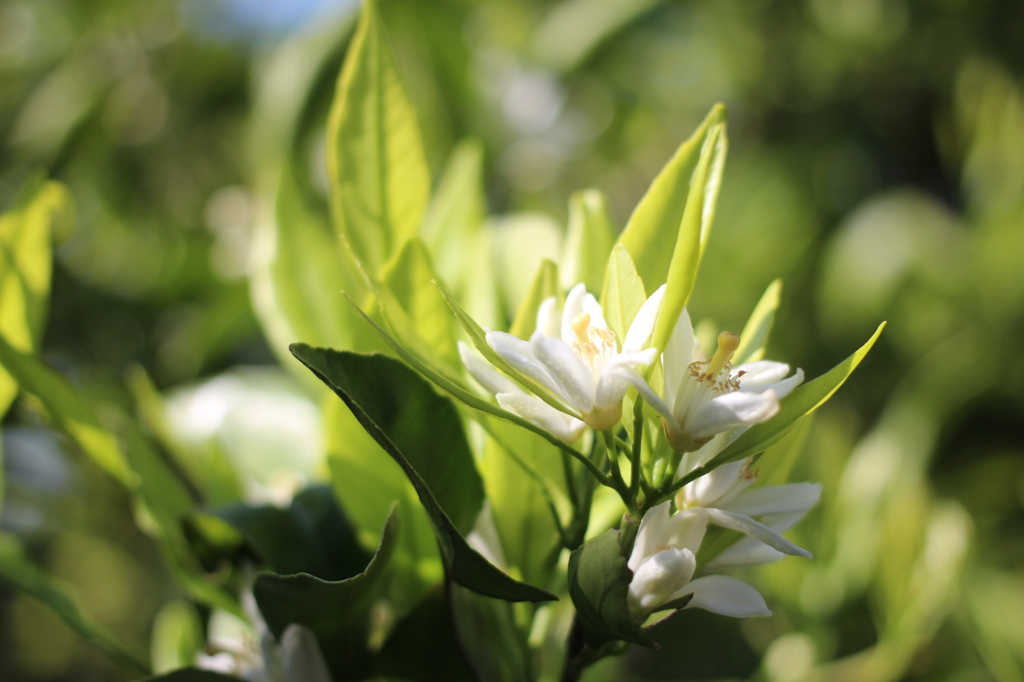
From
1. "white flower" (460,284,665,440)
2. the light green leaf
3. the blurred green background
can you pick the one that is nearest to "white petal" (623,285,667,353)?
"white flower" (460,284,665,440)

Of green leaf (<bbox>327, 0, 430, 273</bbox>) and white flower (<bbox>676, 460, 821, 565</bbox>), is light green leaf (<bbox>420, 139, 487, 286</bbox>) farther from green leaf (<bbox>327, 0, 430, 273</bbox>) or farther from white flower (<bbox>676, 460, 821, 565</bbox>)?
white flower (<bbox>676, 460, 821, 565</bbox>)

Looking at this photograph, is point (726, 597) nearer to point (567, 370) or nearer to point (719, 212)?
point (567, 370)

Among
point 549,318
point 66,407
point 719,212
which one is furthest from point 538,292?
point 719,212

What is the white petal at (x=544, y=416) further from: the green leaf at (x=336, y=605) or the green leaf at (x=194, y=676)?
the green leaf at (x=194, y=676)

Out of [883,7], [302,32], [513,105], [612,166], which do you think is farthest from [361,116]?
[883,7]

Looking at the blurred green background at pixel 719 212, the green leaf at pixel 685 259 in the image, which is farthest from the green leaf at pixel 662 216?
the blurred green background at pixel 719 212

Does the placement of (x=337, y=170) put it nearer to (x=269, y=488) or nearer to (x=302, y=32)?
(x=269, y=488)
